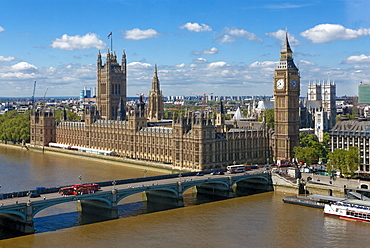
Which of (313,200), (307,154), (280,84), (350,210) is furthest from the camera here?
(280,84)

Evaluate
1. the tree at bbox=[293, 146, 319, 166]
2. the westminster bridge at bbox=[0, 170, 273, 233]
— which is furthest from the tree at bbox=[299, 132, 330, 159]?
the westminster bridge at bbox=[0, 170, 273, 233]

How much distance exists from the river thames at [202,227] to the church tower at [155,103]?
68.0 m

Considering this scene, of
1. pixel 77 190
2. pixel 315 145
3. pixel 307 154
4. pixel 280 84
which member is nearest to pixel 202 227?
pixel 77 190

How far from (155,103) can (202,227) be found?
8978 cm

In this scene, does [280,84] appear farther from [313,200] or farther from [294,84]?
[313,200]

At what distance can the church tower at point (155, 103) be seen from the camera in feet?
493

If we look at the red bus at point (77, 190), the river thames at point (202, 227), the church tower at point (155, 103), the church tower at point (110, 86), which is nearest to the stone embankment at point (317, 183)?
the river thames at point (202, 227)

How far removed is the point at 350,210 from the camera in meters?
68.3

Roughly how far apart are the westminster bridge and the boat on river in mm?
17037

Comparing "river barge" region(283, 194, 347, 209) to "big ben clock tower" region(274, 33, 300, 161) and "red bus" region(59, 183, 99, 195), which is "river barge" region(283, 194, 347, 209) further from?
"big ben clock tower" region(274, 33, 300, 161)

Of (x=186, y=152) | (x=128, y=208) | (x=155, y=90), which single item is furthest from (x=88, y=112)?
(x=128, y=208)

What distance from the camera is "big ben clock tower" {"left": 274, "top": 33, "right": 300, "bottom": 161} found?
352ft

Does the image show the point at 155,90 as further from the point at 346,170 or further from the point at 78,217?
the point at 78,217

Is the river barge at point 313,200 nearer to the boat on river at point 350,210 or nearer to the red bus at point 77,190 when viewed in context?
the boat on river at point 350,210
